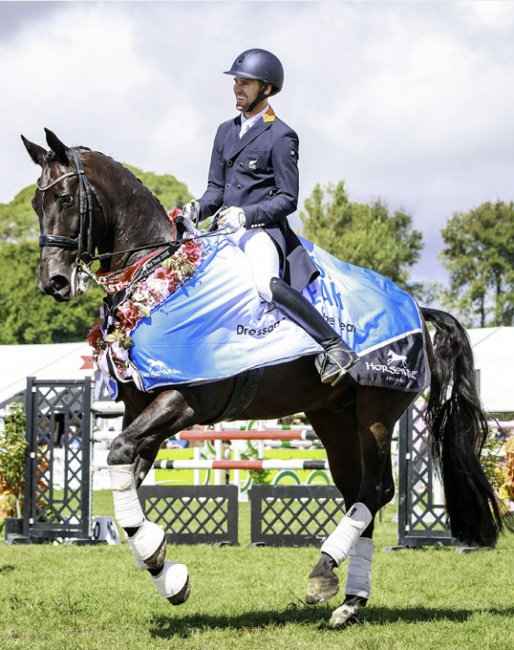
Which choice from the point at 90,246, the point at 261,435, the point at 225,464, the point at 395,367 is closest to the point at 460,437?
the point at 395,367

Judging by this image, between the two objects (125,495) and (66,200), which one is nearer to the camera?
(125,495)

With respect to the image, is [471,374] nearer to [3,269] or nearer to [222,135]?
[222,135]

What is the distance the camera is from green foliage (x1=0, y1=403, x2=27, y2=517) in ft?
39.2

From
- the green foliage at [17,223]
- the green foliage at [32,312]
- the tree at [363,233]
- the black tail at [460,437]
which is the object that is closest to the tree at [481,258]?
the tree at [363,233]

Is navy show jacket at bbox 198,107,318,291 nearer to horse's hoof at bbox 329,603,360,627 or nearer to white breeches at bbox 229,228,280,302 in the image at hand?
white breeches at bbox 229,228,280,302

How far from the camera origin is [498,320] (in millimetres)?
40938

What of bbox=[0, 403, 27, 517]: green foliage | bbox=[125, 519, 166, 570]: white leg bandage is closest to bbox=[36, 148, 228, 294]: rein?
bbox=[125, 519, 166, 570]: white leg bandage

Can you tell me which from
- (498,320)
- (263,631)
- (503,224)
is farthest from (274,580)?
(503,224)

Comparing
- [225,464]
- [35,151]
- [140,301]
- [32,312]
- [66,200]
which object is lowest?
[225,464]

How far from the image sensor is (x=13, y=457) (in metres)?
12.0

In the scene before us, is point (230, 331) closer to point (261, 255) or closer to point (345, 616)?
point (261, 255)

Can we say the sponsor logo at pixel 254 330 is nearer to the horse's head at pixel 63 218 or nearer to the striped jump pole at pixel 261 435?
the horse's head at pixel 63 218

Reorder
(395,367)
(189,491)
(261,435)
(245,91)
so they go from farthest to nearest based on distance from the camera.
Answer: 1. (189,491)
2. (261,435)
3. (395,367)
4. (245,91)

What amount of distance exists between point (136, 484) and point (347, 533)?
4.80 ft
